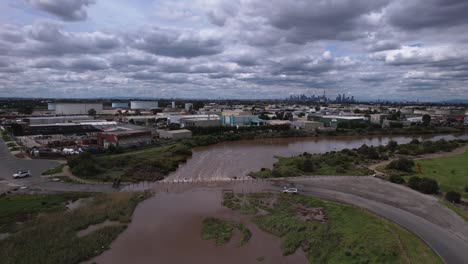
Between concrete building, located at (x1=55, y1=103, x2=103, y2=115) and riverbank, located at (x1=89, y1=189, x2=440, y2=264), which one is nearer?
riverbank, located at (x1=89, y1=189, x2=440, y2=264)

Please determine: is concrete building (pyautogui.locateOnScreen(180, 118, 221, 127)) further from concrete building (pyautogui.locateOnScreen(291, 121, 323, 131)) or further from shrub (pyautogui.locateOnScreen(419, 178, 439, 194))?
shrub (pyautogui.locateOnScreen(419, 178, 439, 194))

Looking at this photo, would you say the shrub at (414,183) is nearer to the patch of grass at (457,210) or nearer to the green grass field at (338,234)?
the patch of grass at (457,210)

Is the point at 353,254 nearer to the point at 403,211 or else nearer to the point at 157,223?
the point at 403,211

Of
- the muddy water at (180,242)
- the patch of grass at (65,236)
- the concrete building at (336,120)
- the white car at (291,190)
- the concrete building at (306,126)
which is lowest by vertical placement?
the muddy water at (180,242)

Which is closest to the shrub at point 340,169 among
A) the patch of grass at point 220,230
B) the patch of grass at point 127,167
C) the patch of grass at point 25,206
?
the patch of grass at point 220,230

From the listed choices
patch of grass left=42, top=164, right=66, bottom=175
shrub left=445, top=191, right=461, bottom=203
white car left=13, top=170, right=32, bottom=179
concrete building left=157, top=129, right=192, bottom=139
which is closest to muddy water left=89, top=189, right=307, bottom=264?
patch of grass left=42, top=164, right=66, bottom=175

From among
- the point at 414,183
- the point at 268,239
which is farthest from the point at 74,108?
the point at 414,183
